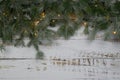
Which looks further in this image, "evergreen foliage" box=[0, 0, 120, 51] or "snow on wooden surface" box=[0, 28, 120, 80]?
"snow on wooden surface" box=[0, 28, 120, 80]

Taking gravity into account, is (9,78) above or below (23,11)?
below

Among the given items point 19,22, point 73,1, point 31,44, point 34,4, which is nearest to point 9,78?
point 31,44

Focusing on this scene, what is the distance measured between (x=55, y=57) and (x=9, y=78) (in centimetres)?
33

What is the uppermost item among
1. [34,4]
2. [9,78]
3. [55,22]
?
[34,4]

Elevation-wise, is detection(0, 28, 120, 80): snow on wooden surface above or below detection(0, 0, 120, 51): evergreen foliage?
below

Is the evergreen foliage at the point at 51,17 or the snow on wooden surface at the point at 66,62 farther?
the snow on wooden surface at the point at 66,62

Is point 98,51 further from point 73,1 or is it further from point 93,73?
point 73,1

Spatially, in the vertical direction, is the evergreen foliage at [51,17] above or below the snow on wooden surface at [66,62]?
above

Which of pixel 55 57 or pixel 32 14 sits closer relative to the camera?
pixel 32 14

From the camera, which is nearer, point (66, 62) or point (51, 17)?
point (51, 17)

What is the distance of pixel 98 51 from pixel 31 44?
0.44 m

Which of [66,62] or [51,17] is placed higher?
[51,17]

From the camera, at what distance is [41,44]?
1699 mm

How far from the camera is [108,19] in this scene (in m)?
1.57
